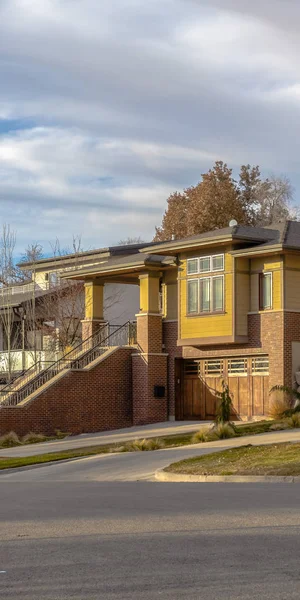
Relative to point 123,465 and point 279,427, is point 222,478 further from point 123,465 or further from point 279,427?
point 279,427

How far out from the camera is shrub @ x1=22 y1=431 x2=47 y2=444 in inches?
1428

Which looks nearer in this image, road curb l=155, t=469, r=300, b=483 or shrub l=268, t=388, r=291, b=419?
road curb l=155, t=469, r=300, b=483

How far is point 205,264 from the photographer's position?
127ft

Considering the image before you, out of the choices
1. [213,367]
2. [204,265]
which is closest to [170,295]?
[204,265]

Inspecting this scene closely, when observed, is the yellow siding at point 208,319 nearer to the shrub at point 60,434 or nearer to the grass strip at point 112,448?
the grass strip at point 112,448

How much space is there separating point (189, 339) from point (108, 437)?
5.52 metres

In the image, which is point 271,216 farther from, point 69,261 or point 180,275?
point 180,275

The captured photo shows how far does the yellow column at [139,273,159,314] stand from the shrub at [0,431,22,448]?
26.0ft

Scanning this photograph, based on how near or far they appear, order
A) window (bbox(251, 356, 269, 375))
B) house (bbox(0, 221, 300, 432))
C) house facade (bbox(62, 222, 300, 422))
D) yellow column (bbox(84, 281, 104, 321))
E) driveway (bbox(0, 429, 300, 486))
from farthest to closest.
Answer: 1. yellow column (bbox(84, 281, 104, 321))
2. window (bbox(251, 356, 269, 375))
3. house (bbox(0, 221, 300, 432))
4. house facade (bbox(62, 222, 300, 422))
5. driveway (bbox(0, 429, 300, 486))

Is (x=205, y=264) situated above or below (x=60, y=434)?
above

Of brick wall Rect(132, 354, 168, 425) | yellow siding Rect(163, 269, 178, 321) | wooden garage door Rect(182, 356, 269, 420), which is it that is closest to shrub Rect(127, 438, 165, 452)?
wooden garage door Rect(182, 356, 269, 420)

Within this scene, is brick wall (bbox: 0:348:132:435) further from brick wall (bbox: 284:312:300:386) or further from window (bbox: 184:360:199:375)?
brick wall (bbox: 284:312:300:386)

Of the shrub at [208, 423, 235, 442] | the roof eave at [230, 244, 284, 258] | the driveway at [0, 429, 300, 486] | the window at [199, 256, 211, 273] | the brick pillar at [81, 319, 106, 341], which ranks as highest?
the roof eave at [230, 244, 284, 258]

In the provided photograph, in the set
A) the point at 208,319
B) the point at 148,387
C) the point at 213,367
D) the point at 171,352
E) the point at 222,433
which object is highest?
the point at 208,319
